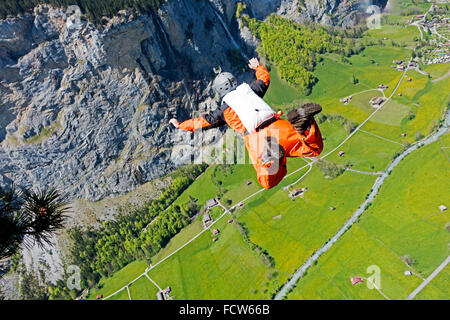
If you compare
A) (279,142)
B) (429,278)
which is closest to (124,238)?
(429,278)

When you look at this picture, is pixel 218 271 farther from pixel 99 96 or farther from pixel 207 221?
pixel 99 96

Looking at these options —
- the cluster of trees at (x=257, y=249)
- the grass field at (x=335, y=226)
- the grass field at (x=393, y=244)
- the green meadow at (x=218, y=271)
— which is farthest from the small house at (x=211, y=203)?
the grass field at (x=393, y=244)

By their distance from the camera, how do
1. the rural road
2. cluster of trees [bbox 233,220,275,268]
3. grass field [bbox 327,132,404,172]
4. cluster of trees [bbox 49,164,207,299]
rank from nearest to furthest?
the rural road, cluster of trees [bbox 233,220,275,268], cluster of trees [bbox 49,164,207,299], grass field [bbox 327,132,404,172]

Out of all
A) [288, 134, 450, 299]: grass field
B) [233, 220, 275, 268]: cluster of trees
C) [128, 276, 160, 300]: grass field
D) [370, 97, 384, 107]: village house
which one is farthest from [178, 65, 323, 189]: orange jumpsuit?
[370, 97, 384, 107]: village house

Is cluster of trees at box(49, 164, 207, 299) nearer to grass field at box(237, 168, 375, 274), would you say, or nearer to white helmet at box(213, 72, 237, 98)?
grass field at box(237, 168, 375, 274)
